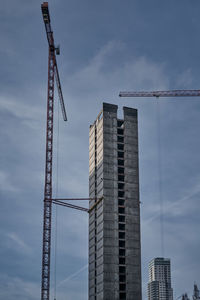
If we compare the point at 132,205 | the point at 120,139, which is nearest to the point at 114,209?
the point at 132,205

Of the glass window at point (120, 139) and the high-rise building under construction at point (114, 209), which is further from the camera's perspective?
the glass window at point (120, 139)

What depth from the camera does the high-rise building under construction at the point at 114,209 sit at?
160 metres

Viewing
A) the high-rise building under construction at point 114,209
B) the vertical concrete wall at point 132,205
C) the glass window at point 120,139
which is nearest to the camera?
the high-rise building under construction at point 114,209

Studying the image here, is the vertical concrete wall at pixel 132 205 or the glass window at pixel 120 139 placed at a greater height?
the glass window at pixel 120 139

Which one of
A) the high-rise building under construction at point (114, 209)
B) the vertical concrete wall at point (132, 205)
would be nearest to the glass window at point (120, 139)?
the high-rise building under construction at point (114, 209)

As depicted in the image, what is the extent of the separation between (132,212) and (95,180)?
828 inches

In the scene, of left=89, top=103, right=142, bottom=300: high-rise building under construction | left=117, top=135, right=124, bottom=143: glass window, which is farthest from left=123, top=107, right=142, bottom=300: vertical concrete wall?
left=117, top=135, right=124, bottom=143: glass window

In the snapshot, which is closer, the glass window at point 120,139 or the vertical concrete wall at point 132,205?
the vertical concrete wall at point 132,205

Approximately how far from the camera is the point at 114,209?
16888 cm

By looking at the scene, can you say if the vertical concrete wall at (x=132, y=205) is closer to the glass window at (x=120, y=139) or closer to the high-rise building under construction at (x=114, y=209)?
the high-rise building under construction at (x=114, y=209)

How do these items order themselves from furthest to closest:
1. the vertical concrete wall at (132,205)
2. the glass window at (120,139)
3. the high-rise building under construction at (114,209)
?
1. the glass window at (120,139)
2. the vertical concrete wall at (132,205)
3. the high-rise building under construction at (114,209)

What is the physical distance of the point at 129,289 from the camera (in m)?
158

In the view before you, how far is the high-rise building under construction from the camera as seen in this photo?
16000 centimetres

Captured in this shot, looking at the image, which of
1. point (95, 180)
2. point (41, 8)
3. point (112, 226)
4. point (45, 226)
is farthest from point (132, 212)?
point (41, 8)
